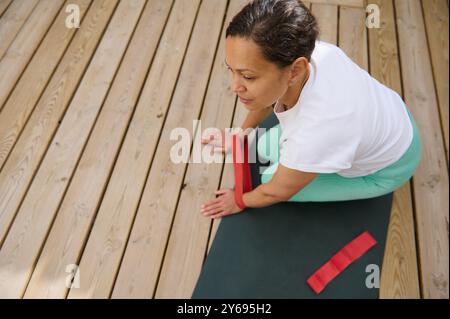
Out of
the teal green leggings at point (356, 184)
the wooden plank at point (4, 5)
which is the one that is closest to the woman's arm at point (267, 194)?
the teal green leggings at point (356, 184)

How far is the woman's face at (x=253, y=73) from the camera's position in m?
0.91

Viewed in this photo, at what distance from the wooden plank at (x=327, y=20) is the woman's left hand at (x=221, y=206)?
38.5 inches

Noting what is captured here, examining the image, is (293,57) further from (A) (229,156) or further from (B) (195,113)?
(B) (195,113)

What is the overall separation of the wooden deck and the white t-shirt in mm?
502

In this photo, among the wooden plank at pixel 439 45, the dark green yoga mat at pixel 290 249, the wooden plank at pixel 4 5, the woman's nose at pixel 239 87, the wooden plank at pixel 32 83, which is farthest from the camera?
the wooden plank at pixel 4 5

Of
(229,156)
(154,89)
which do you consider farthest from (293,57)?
(154,89)

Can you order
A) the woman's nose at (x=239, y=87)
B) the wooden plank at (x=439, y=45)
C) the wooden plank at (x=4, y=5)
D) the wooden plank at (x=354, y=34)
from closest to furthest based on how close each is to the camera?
1. the woman's nose at (x=239, y=87)
2. the wooden plank at (x=439, y=45)
3. the wooden plank at (x=354, y=34)
4. the wooden plank at (x=4, y=5)

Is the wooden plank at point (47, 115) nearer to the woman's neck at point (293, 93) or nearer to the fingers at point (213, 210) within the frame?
the fingers at point (213, 210)

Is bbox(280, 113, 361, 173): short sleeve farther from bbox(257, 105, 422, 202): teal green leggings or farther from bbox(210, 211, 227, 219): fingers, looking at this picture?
bbox(210, 211, 227, 219): fingers

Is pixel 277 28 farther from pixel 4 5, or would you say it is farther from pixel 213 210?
pixel 4 5

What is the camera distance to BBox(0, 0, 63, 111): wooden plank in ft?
6.04

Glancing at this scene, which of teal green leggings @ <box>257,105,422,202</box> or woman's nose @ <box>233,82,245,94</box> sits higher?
woman's nose @ <box>233,82,245,94</box>

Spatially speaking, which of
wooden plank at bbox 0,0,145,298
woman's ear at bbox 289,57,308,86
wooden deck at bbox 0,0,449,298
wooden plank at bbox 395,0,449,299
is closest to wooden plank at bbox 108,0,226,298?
wooden deck at bbox 0,0,449,298

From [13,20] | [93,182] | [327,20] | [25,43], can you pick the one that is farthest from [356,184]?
[13,20]
